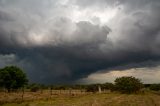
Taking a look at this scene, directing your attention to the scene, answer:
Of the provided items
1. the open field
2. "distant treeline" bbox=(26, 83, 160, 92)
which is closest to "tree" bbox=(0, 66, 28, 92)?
"distant treeline" bbox=(26, 83, 160, 92)

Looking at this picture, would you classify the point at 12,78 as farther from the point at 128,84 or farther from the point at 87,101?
the point at 87,101

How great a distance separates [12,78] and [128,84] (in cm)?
4534

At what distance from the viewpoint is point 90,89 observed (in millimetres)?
101750

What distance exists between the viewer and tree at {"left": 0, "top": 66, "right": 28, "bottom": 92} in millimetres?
102562

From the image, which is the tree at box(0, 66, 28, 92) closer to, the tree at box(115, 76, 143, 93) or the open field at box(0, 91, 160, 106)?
the tree at box(115, 76, 143, 93)

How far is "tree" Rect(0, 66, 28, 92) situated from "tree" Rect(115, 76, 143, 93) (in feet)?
127

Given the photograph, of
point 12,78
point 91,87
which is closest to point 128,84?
point 91,87

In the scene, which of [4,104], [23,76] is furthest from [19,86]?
[4,104]

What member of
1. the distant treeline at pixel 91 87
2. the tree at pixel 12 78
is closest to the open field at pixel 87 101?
the distant treeline at pixel 91 87

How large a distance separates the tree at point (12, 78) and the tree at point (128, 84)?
38626mm

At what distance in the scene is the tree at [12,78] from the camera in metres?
103

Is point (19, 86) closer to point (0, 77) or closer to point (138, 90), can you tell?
point (0, 77)

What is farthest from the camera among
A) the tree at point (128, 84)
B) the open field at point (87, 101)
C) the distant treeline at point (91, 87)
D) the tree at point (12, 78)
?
the tree at point (12, 78)

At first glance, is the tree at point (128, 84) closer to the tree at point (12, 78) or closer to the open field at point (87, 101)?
the open field at point (87, 101)
